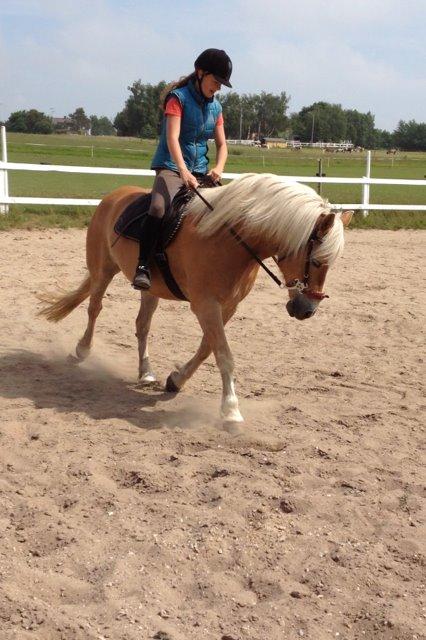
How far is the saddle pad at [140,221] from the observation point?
5531 mm

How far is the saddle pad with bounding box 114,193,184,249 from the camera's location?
5531 mm

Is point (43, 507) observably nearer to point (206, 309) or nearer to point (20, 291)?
point (206, 309)

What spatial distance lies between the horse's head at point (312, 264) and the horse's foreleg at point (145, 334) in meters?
1.83

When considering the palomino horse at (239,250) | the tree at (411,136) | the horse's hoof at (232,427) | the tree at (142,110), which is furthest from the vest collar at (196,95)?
the tree at (411,136)

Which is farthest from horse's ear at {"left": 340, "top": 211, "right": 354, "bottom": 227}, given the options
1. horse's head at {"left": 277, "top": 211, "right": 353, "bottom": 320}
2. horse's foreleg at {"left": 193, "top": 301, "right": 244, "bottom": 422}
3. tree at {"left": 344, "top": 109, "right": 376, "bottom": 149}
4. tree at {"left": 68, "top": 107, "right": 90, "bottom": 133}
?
tree at {"left": 68, "top": 107, "right": 90, "bottom": 133}

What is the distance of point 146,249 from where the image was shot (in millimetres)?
5637

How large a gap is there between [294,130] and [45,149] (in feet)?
190

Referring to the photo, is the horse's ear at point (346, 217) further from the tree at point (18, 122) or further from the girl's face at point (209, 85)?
the tree at point (18, 122)

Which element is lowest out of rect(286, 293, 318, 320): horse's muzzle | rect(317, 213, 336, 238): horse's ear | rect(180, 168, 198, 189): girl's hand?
rect(286, 293, 318, 320): horse's muzzle

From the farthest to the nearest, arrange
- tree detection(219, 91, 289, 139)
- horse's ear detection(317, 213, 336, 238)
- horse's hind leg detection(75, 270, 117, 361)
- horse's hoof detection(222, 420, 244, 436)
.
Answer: tree detection(219, 91, 289, 139) < horse's hind leg detection(75, 270, 117, 361) < horse's hoof detection(222, 420, 244, 436) < horse's ear detection(317, 213, 336, 238)

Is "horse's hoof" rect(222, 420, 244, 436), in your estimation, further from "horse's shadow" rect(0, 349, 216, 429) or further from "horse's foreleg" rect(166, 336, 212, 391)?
"horse's foreleg" rect(166, 336, 212, 391)

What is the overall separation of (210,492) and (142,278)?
2.06 m

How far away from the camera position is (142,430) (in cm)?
511

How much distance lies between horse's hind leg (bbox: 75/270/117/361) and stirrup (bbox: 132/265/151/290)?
1.15 metres
